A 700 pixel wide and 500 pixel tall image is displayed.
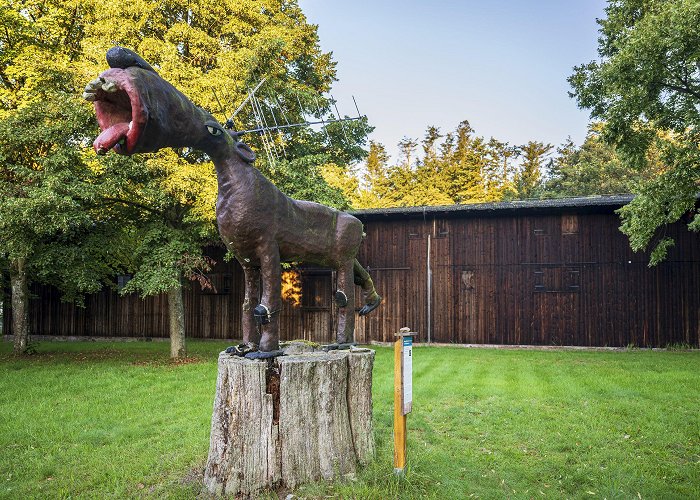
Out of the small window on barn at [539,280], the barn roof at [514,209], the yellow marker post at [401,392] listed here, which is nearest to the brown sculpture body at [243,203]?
the yellow marker post at [401,392]

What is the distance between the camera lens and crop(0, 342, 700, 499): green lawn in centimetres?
494

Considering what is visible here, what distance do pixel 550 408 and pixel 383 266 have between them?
10.8 meters

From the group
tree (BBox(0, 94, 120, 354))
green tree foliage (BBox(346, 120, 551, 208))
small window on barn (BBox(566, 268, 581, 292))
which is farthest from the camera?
green tree foliage (BBox(346, 120, 551, 208))

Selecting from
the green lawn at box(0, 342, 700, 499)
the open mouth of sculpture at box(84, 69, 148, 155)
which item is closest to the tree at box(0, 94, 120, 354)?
the green lawn at box(0, 342, 700, 499)

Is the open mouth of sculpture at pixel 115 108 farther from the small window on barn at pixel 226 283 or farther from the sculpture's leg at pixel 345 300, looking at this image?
the small window on barn at pixel 226 283

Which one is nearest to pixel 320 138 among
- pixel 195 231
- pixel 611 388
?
pixel 195 231

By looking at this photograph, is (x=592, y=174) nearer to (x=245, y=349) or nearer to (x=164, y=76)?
(x=164, y=76)

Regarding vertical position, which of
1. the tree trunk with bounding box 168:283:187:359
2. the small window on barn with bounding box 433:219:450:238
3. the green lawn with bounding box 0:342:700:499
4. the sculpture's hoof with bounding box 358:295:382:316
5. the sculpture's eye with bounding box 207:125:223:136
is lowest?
the green lawn with bounding box 0:342:700:499

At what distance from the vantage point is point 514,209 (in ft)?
56.1

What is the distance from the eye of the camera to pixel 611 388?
9516 millimetres

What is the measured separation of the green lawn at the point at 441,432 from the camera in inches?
194

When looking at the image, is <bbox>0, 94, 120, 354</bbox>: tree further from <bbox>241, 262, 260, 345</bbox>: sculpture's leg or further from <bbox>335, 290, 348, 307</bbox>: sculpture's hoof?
<bbox>335, 290, 348, 307</bbox>: sculpture's hoof

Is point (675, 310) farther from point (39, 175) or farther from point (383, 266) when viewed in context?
point (39, 175)

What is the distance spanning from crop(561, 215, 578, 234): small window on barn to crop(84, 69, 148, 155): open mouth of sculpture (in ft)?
54.3
